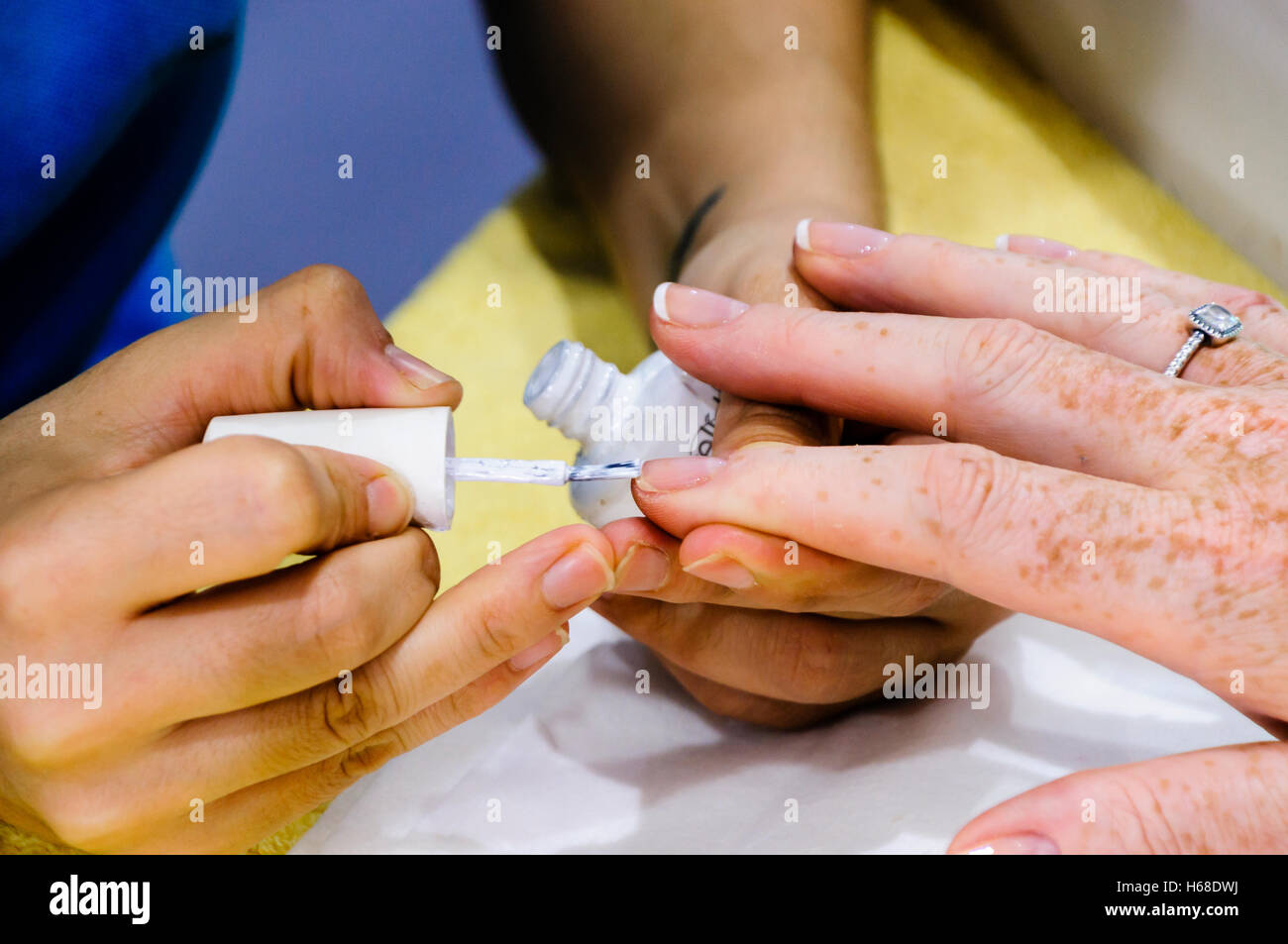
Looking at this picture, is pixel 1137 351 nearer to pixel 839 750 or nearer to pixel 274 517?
pixel 839 750

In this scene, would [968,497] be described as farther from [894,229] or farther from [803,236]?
[894,229]

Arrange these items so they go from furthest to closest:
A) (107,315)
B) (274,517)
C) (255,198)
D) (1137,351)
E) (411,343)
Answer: (255,198)
(411,343)
(107,315)
(1137,351)
(274,517)

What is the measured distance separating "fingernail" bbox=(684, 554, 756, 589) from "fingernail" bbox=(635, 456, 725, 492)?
41 mm

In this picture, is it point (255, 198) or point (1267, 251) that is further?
point (255, 198)

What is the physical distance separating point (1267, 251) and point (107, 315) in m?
1.09

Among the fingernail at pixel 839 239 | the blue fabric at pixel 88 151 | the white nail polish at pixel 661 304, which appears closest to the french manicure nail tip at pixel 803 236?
the fingernail at pixel 839 239

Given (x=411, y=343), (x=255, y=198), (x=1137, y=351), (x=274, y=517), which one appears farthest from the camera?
(x=255, y=198)

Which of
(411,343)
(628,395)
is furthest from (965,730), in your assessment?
→ (411,343)

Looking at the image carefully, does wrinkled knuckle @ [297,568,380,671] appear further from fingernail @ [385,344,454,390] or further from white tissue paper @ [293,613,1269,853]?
white tissue paper @ [293,613,1269,853]

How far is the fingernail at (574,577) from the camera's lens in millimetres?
474

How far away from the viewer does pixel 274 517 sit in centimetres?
40

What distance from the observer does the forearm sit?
80 centimetres

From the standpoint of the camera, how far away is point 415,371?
20.7 inches

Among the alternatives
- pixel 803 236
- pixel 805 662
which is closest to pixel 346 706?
pixel 805 662
